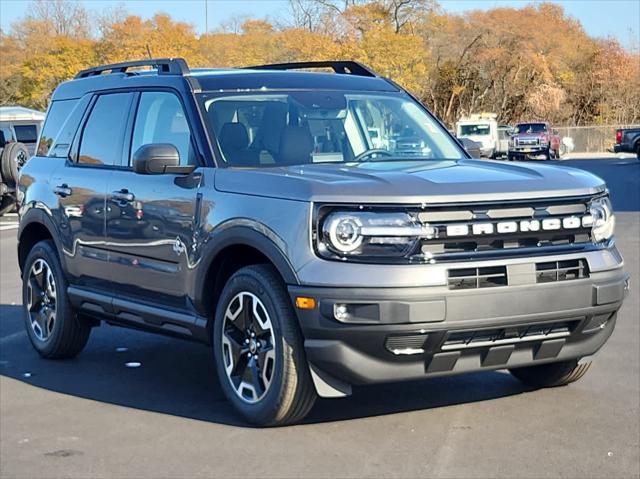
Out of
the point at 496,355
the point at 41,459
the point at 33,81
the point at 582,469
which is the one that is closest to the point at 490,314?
the point at 496,355

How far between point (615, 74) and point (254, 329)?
74762 millimetres

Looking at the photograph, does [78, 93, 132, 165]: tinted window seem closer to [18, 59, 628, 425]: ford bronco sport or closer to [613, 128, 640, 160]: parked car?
[18, 59, 628, 425]: ford bronco sport

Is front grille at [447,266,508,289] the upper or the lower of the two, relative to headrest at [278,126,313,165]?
lower

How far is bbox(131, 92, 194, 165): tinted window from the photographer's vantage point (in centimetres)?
650

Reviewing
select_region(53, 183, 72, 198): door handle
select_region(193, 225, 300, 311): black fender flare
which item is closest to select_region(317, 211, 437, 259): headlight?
select_region(193, 225, 300, 311): black fender flare

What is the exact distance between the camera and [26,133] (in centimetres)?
2620

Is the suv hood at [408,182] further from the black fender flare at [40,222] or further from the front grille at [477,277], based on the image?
the black fender flare at [40,222]

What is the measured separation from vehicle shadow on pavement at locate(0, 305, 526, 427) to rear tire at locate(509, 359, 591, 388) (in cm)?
8

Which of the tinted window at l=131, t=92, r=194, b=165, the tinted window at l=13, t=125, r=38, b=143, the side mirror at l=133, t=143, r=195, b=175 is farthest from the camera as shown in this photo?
the tinted window at l=13, t=125, r=38, b=143

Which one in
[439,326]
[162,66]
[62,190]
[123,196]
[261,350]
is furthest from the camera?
[62,190]

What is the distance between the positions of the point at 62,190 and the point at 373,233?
3075 mm

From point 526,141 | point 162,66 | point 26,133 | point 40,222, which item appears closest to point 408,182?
point 162,66

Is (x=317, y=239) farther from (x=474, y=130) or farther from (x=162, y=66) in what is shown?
(x=474, y=130)

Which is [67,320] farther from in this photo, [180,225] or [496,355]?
[496,355]
